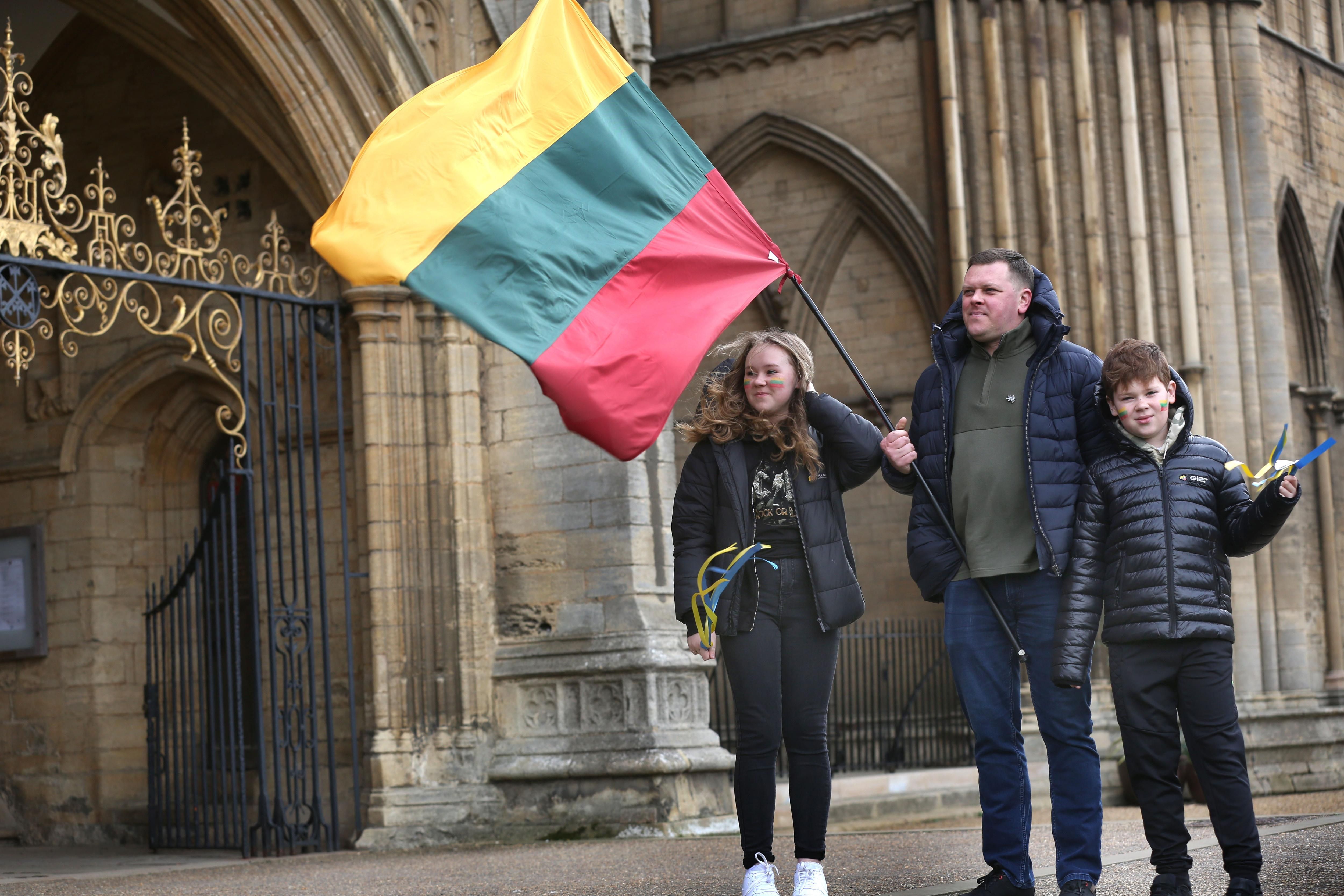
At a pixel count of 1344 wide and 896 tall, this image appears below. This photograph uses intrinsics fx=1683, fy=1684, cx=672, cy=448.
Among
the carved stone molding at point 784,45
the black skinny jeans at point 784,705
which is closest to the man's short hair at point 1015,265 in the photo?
the black skinny jeans at point 784,705

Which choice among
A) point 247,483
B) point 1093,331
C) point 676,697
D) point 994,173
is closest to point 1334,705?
point 1093,331

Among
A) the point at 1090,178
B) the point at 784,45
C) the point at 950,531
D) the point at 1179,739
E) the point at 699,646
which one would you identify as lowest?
the point at 1179,739

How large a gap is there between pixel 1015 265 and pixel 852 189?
12.6m

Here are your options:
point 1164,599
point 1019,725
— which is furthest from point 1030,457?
point 1019,725

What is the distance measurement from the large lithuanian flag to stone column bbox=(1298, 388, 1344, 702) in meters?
14.6

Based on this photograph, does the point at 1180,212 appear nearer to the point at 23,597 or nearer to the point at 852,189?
the point at 852,189

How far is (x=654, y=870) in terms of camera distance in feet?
21.8

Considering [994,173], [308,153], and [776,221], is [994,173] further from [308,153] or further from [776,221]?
[308,153]

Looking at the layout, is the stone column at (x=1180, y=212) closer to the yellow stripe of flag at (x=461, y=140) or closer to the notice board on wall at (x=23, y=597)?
the notice board on wall at (x=23, y=597)

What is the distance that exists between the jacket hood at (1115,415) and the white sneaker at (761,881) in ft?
4.95

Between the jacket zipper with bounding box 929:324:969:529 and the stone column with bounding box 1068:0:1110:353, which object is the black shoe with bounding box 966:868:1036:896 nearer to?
→ the jacket zipper with bounding box 929:324:969:529

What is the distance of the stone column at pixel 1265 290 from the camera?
661 inches

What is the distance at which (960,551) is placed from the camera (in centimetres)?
485

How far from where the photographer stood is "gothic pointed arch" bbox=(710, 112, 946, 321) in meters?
16.8
